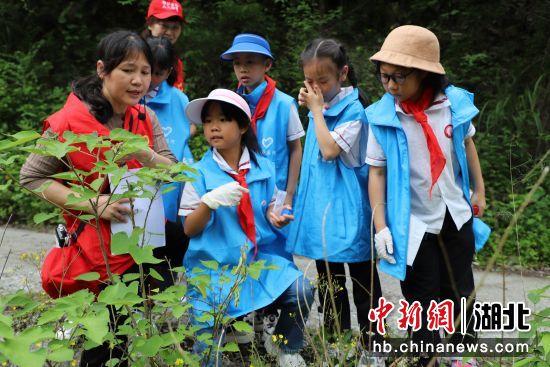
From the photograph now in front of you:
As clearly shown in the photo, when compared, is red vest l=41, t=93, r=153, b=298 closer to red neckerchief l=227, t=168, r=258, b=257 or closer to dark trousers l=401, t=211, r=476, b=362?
Answer: red neckerchief l=227, t=168, r=258, b=257

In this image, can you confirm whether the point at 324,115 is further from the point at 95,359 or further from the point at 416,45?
the point at 95,359

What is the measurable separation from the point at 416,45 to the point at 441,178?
2.12ft

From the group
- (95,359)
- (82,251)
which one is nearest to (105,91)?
(82,251)

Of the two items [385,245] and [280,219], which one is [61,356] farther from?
[385,245]

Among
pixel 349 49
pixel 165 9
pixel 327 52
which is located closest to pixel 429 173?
pixel 327 52

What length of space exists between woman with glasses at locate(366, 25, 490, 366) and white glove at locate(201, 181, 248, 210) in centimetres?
66

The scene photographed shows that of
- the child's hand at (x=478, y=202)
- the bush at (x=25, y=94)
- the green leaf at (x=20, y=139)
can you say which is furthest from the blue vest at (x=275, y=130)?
the bush at (x=25, y=94)

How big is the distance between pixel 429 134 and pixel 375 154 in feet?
0.93

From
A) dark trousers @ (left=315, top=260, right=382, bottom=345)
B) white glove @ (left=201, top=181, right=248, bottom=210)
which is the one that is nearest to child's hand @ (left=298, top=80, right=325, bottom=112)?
white glove @ (left=201, top=181, right=248, bottom=210)

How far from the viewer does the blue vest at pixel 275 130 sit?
377cm

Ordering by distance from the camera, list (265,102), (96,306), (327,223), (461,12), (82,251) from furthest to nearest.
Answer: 1. (461,12)
2. (265,102)
3. (327,223)
4. (82,251)
5. (96,306)

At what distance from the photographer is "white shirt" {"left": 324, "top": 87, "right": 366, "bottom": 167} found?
333cm

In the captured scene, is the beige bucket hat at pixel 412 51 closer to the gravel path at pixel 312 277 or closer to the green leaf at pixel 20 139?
the gravel path at pixel 312 277

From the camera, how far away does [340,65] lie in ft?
11.4
